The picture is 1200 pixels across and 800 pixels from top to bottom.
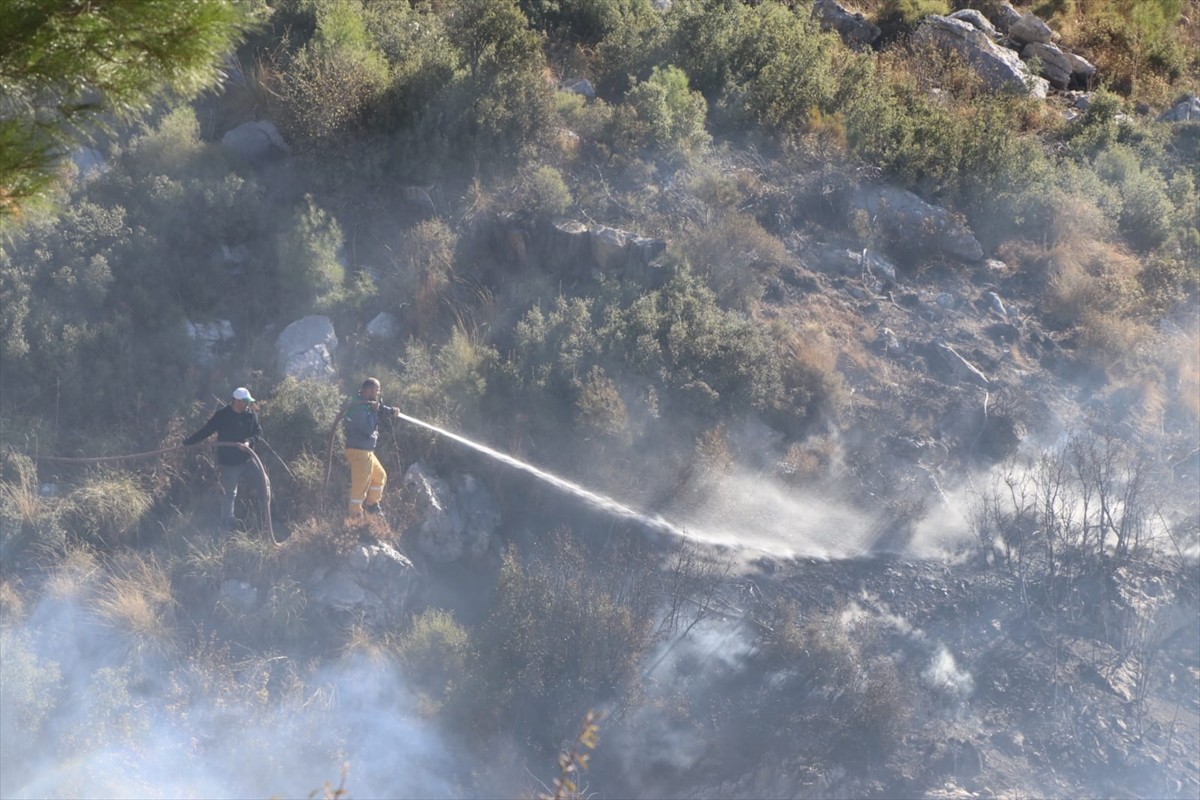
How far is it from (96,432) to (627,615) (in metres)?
6.06

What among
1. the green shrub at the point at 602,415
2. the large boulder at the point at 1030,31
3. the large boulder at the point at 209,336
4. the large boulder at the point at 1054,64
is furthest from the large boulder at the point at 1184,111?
the large boulder at the point at 209,336

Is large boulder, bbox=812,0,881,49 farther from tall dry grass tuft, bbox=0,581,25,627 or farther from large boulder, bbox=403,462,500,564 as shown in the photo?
tall dry grass tuft, bbox=0,581,25,627

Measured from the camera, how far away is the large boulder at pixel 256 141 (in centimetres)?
1302

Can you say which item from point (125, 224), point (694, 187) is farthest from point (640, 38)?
point (125, 224)

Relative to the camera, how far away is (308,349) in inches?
450

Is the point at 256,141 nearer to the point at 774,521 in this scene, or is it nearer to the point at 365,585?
the point at 365,585

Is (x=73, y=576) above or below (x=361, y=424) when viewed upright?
below

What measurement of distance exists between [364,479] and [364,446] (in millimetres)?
346

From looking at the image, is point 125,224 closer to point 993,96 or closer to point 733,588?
point 733,588

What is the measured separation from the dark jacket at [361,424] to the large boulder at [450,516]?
868 mm

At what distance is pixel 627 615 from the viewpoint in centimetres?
932

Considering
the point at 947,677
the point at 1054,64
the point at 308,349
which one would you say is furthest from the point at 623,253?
the point at 1054,64

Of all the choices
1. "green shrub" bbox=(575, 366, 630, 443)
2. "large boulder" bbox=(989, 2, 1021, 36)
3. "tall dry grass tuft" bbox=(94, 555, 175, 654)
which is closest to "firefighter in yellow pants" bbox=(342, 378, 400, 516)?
"tall dry grass tuft" bbox=(94, 555, 175, 654)

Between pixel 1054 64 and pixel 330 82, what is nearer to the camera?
pixel 330 82
